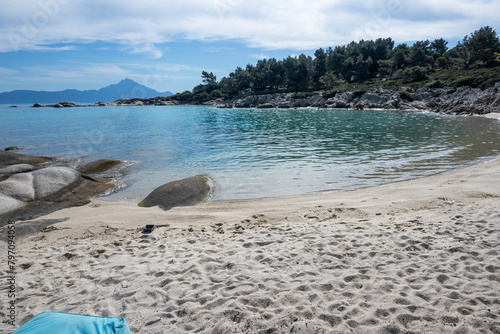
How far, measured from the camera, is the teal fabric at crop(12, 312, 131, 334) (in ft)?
11.0

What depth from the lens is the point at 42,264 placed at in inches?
255

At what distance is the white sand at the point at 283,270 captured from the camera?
4.23 meters

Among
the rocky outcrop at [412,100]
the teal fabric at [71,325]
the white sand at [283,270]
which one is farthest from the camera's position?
the rocky outcrop at [412,100]

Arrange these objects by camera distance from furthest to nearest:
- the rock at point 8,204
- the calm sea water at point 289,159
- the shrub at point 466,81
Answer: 1. the shrub at point 466,81
2. the calm sea water at point 289,159
3. the rock at point 8,204

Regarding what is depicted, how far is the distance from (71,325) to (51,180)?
11.4m

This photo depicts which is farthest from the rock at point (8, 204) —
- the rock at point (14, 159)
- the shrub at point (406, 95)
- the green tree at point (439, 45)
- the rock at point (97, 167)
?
the green tree at point (439, 45)

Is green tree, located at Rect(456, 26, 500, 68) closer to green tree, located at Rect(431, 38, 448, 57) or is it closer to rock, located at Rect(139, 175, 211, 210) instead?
green tree, located at Rect(431, 38, 448, 57)

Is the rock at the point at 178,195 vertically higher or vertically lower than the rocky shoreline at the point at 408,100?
lower

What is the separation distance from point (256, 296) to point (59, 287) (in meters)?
3.93

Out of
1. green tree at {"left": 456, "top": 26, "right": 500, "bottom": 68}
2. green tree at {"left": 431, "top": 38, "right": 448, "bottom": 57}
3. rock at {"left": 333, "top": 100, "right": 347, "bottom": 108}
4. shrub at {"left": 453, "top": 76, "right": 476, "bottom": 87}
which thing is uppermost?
green tree at {"left": 431, "top": 38, "right": 448, "bottom": 57}

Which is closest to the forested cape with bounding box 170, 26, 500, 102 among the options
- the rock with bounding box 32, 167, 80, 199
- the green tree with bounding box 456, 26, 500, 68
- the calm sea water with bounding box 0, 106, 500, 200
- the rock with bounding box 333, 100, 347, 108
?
the green tree with bounding box 456, 26, 500, 68

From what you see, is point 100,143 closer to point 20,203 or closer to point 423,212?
point 20,203

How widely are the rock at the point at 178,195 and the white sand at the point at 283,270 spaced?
5.92 ft

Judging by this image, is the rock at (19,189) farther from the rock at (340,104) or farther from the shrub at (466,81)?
the rock at (340,104)
